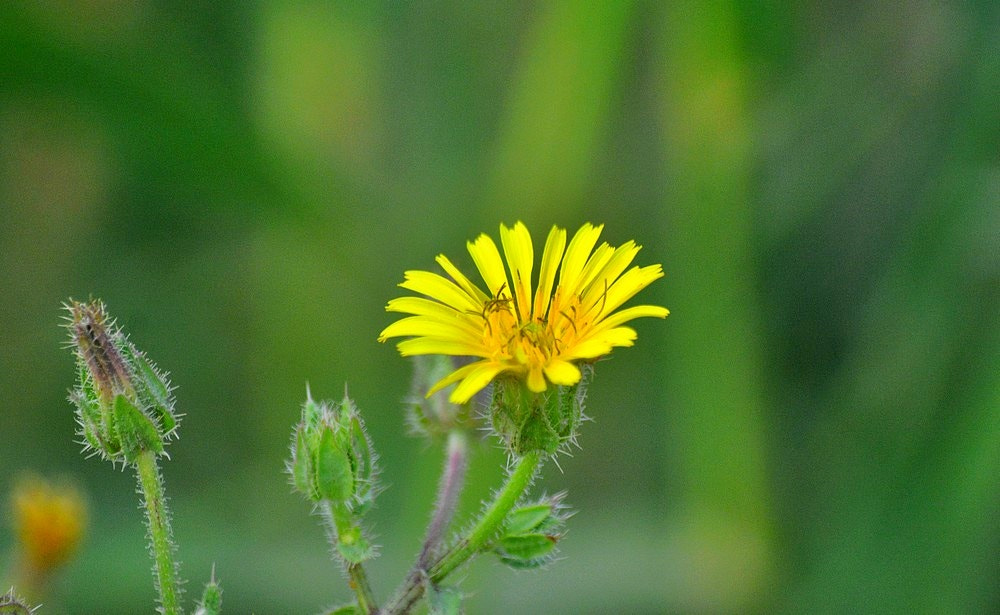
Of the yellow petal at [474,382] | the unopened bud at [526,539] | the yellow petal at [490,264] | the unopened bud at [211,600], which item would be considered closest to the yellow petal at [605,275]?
the yellow petal at [490,264]

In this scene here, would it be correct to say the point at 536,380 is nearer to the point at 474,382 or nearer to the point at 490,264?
the point at 474,382

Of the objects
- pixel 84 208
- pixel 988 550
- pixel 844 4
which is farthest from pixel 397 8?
pixel 988 550

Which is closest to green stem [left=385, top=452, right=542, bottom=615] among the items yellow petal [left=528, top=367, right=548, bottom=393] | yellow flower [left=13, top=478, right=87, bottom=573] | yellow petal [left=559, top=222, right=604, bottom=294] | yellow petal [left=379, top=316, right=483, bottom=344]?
yellow petal [left=528, top=367, right=548, bottom=393]

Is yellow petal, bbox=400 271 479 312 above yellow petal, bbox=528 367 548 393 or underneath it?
above

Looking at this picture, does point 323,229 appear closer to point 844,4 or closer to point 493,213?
point 493,213

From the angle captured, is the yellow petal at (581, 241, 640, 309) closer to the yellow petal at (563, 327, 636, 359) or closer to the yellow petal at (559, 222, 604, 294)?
the yellow petal at (559, 222, 604, 294)

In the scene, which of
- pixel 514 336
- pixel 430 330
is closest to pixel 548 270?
pixel 514 336

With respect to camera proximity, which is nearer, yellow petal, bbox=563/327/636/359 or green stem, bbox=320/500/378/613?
yellow petal, bbox=563/327/636/359

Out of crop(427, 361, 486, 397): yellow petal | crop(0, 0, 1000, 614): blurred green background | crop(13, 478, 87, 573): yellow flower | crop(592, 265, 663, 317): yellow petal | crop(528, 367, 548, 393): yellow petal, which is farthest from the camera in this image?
crop(0, 0, 1000, 614): blurred green background
